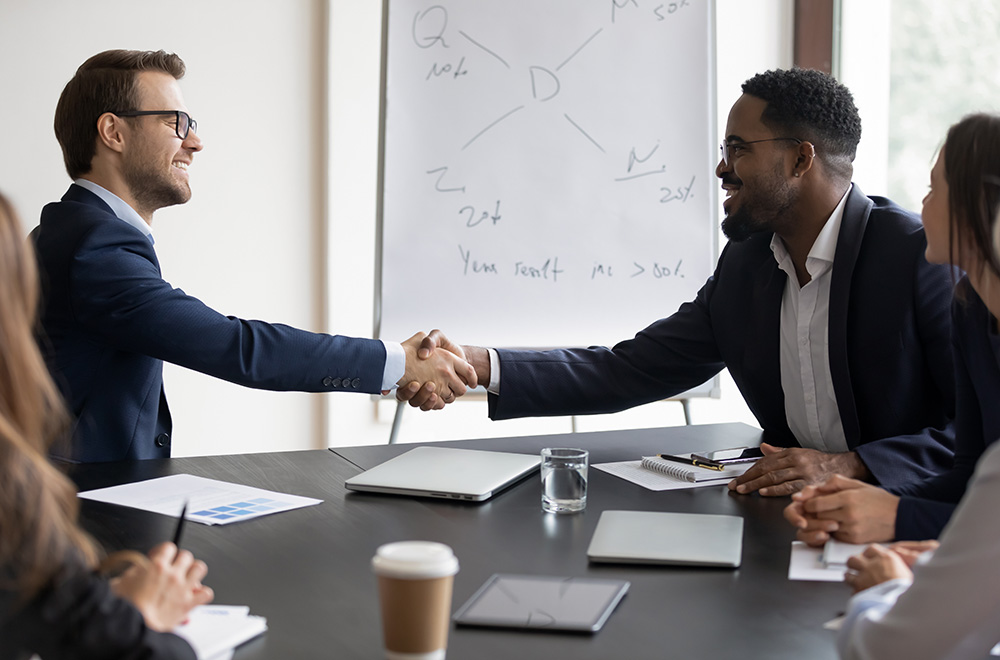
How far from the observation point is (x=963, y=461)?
1514mm

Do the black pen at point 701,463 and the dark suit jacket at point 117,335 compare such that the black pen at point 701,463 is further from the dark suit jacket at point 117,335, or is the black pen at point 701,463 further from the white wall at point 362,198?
the white wall at point 362,198

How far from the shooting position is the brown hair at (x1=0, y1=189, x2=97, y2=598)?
0.76m

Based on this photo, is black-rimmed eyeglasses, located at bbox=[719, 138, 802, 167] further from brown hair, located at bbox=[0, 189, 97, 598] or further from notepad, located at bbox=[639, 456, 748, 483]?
brown hair, located at bbox=[0, 189, 97, 598]

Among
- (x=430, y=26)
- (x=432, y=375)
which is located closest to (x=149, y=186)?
(x=432, y=375)

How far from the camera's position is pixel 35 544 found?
2.50 feet

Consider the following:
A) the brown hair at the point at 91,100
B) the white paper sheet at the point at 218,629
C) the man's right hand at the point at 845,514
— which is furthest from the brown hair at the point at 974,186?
the brown hair at the point at 91,100

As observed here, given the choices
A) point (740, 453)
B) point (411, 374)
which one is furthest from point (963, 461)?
point (411, 374)

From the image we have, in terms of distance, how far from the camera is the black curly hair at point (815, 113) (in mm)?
2150

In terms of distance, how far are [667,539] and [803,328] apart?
92 centimetres

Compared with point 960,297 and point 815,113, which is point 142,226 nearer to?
point 815,113

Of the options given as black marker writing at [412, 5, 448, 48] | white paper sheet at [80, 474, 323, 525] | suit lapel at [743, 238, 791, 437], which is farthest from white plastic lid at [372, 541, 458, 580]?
black marker writing at [412, 5, 448, 48]

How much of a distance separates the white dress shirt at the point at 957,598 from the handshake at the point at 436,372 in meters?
1.50

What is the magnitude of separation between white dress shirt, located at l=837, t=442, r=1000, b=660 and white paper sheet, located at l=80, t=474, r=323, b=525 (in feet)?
2.93

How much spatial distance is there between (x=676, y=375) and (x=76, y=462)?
4.42 ft
